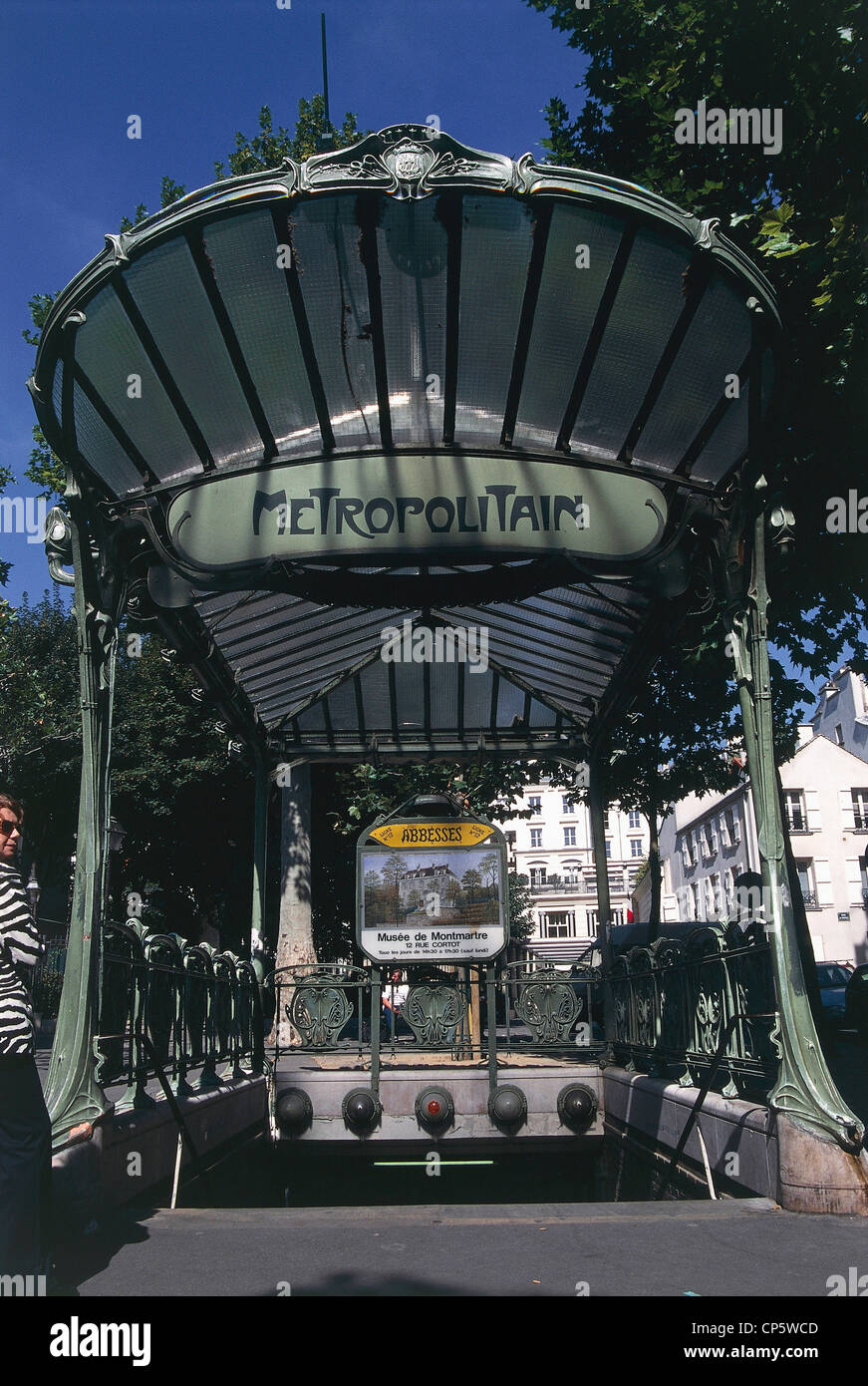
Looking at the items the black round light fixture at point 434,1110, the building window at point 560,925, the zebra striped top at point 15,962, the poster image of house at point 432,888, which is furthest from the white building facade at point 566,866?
the zebra striped top at point 15,962

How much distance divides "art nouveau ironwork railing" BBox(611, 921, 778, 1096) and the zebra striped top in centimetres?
430

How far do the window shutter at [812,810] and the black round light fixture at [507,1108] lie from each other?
46.3 m

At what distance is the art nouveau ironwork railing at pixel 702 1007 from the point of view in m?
6.70

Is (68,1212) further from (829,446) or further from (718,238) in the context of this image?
(829,446)

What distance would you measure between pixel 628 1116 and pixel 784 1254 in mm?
4613

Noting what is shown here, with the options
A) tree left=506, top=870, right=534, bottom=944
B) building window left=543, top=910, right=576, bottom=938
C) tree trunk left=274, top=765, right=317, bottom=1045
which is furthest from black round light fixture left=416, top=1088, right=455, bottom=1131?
building window left=543, top=910, right=576, bottom=938

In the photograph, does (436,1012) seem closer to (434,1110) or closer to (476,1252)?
(434,1110)

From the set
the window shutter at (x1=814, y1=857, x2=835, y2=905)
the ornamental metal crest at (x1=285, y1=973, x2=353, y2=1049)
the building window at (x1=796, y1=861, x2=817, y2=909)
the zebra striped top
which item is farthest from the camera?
the building window at (x1=796, y1=861, x2=817, y2=909)

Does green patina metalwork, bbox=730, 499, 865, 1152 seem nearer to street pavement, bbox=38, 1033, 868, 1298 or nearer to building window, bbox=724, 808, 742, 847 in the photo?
street pavement, bbox=38, 1033, 868, 1298

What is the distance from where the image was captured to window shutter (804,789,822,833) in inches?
2062

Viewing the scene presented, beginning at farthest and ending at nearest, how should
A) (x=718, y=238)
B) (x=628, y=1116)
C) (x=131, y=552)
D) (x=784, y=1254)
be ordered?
(x=628, y=1116) < (x=131, y=552) < (x=718, y=238) < (x=784, y=1254)

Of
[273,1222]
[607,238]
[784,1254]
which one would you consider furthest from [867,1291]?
[607,238]

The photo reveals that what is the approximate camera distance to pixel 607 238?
6.41 m

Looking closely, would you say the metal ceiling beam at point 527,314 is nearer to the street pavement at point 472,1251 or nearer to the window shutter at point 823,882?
the street pavement at point 472,1251
